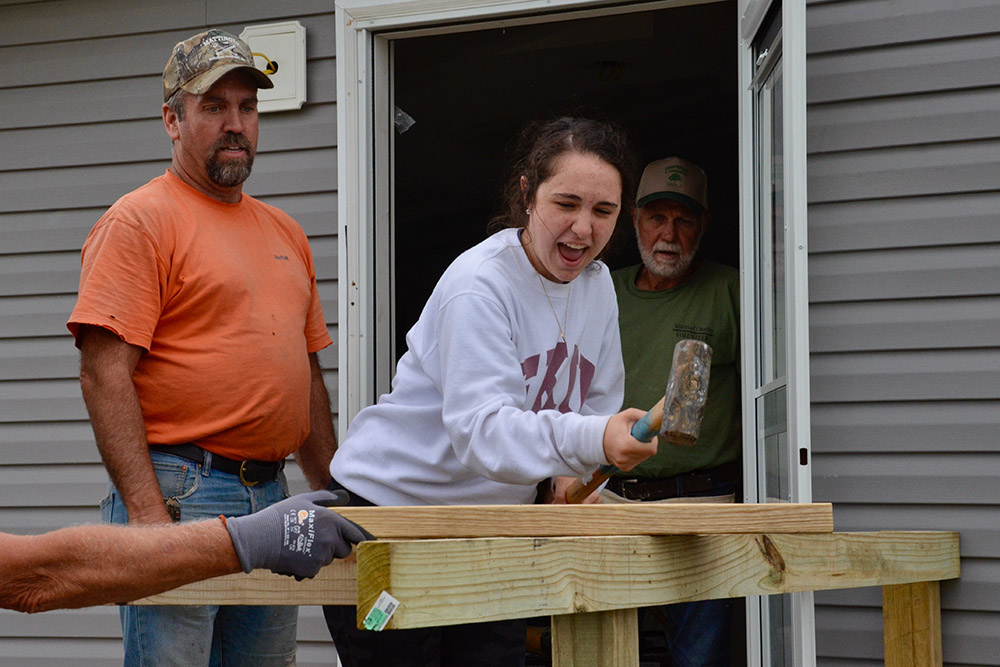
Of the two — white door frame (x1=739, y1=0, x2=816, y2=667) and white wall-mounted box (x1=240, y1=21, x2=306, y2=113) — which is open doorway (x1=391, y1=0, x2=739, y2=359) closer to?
white wall-mounted box (x1=240, y1=21, x2=306, y2=113)

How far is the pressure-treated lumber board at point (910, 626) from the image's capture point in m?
2.96

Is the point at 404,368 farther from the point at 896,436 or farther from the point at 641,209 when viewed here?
the point at 641,209

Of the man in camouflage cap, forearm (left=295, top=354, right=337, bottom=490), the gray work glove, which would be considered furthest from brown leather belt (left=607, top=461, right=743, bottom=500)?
the gray work glove

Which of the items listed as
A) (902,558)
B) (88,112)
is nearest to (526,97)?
(88,112)

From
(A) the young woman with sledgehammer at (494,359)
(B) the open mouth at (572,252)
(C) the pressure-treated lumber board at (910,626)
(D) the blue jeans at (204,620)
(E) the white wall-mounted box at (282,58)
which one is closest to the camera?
(A) the young woman with sledgehammer at (494,359)

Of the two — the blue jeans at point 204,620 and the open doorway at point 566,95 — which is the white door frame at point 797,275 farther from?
the open doorway at point 566,95

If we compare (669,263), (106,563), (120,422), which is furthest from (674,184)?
(106,563)

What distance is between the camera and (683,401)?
5.90 ft

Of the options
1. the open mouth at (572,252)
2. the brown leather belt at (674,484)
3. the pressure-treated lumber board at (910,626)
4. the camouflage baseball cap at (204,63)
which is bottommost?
the pressure-treated lumber board at (910,626)

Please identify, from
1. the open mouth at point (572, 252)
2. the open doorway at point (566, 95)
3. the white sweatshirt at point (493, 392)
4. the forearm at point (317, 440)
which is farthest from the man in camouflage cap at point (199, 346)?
the open doorway at point (566, 95)

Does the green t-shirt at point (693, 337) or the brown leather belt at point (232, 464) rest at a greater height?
the green t-shirt at point (693, 337)

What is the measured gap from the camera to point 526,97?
6.09m

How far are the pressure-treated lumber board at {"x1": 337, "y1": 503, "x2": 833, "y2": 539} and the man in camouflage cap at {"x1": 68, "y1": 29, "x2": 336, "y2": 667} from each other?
2.95ft

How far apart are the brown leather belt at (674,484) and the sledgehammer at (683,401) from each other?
1820 millimetres
